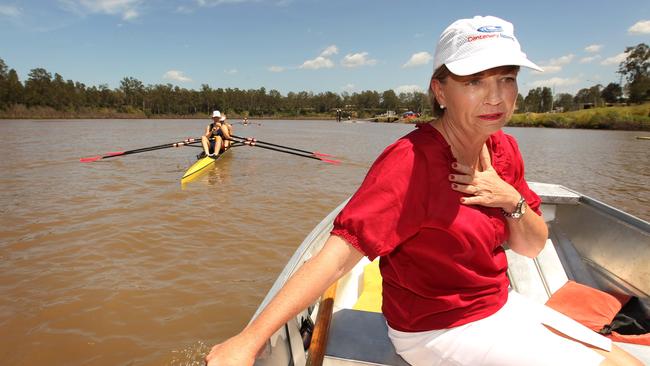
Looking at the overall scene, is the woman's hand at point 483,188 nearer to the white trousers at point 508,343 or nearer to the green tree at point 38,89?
the white trousers at point 508,343

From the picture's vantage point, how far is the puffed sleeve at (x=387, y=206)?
3.97 ft

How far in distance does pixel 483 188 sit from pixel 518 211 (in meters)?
0.29

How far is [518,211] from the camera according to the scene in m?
1.59

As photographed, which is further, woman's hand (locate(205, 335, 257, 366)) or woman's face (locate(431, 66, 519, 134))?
woman's face (locate(431, 66, 519, 134))

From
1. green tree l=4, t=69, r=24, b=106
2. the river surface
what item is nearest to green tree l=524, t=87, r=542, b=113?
the river surface

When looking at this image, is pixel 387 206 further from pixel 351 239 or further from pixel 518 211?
pixel 518 211

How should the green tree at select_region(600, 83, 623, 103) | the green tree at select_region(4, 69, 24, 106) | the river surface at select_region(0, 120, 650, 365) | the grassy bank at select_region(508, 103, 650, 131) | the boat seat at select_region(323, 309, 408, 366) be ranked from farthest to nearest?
1. the green tree at select_region(600, 83, 623, 103)
2. the green tree at select_region(4, 69, 24, 106)
3. the grassy bank at select_region(508, 103, 650, 131)
4. the river surface at select_region(0, 120, 650, 365)
5. the boat seat at select_region(323, 309, 408, 366)

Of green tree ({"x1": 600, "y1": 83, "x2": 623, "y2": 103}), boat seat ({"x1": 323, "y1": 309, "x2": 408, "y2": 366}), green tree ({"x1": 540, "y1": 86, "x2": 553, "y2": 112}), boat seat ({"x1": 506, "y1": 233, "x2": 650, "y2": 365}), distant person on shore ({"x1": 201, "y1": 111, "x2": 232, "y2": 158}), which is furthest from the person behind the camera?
green tree ({"x1": 540, "y1": 86, "x2": 553, "y2": 112})

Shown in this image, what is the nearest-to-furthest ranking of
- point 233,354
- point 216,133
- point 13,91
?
point 233,354
point 216,133
point 13,91

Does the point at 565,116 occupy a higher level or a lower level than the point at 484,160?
higher

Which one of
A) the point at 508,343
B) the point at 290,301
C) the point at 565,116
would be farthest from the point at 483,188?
the point at 565,116

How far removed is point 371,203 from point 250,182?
416 inches

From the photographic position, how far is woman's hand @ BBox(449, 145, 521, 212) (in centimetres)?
136

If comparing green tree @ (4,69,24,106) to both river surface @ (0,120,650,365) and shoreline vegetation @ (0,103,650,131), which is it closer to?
shoreline vegetation @ (0,103,650,131)
